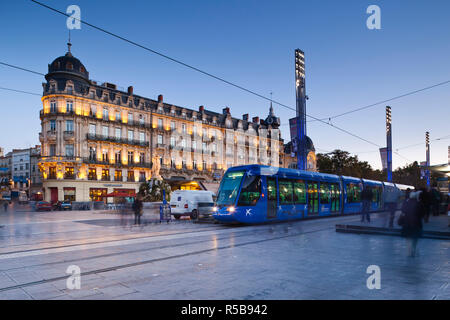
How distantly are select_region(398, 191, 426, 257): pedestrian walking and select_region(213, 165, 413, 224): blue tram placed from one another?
24.3 feet

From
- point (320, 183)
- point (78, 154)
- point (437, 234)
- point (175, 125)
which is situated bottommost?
point (437, 234)

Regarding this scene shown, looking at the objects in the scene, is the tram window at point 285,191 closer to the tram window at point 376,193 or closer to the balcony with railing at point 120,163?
the tram window at point 376,193

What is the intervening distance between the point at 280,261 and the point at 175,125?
160 feet

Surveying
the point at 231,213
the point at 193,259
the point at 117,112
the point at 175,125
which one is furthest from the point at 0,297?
the point at 175,125

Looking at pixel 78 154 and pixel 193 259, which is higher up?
pixel 78 154

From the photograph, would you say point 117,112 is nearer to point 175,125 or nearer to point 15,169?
point 175,125

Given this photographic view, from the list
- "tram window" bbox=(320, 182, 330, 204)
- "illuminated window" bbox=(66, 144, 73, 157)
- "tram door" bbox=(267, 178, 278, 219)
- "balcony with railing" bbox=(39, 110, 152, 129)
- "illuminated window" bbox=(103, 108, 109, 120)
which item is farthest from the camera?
"illuminated window" bbox=(103, 108, 109, 120)

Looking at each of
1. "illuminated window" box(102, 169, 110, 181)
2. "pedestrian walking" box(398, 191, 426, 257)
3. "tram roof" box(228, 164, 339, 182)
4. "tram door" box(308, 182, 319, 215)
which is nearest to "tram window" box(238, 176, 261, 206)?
"tram roof" box(228, 164, 339, 182)

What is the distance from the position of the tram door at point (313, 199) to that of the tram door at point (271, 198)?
3486mm

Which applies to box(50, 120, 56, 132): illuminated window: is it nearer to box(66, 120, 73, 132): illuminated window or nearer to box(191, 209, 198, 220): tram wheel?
box(66, 120, 73, 132): illuminated window

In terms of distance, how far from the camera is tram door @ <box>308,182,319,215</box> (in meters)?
18.1

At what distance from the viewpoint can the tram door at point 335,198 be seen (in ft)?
67.1

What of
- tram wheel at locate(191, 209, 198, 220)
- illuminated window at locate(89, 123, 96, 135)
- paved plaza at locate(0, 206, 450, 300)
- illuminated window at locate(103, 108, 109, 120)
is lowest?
tram wheel at locate(191, 209, 198, 220)
